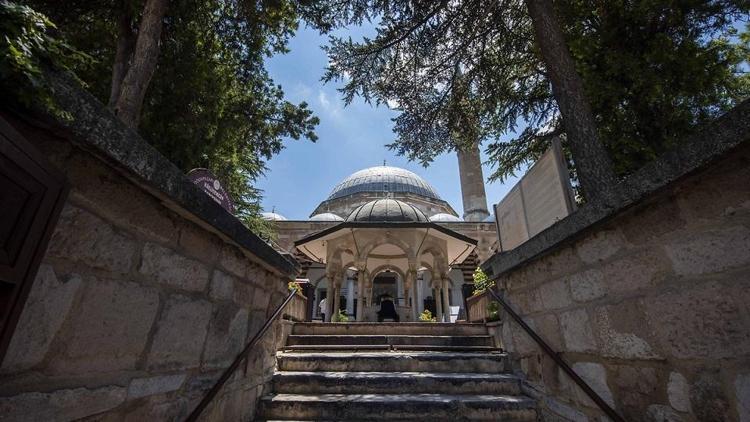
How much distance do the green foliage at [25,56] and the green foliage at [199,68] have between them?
686 centimetres

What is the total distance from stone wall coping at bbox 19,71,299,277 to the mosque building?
633 cm

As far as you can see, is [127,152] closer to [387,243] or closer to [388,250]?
[387,243]

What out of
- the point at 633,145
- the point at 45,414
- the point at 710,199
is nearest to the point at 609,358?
the point at 710,199

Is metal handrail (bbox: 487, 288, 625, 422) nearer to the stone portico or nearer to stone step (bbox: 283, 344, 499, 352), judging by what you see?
stone step (bbox: 283, 344, 499, 352)

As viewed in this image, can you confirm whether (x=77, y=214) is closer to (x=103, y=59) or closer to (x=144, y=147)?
(x=144, y=147)

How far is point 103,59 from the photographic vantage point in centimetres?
706

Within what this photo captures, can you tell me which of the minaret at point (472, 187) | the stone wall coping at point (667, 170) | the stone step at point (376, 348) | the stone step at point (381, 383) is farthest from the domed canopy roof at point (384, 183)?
the stone wall coping at point (667, 170)

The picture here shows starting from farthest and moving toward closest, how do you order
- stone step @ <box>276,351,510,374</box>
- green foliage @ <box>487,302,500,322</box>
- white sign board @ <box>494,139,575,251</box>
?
green foliage @ <box>487,302,500,322</box>
stone step @ <box>276,351,510,374</box>
white sign board @ <box>494,139,575,251</box>

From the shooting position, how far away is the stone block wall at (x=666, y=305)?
58.7 inches

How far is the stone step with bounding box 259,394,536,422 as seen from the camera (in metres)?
2.93

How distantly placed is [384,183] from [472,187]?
676 cm

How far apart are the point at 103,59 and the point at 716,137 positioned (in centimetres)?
952

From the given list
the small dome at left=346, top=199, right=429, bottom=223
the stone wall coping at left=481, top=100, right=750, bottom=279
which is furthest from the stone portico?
the stone wall coping at left=481, top=100, right=750, bottom=279

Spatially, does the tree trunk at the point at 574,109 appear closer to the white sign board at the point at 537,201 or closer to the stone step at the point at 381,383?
the white sign board at the point at 537,201
